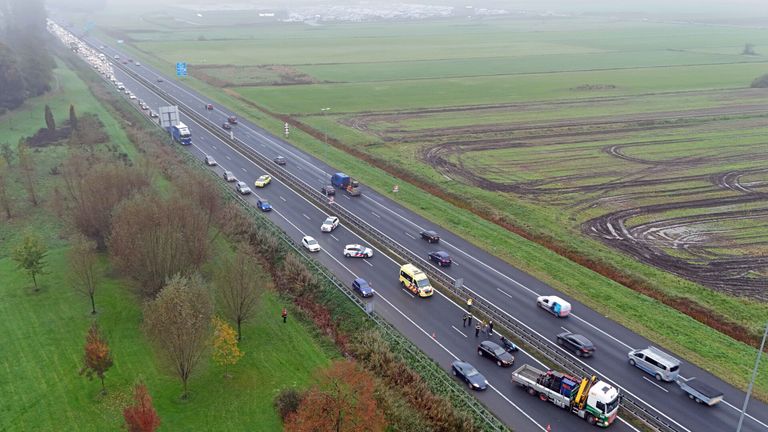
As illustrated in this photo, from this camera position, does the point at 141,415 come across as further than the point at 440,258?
No

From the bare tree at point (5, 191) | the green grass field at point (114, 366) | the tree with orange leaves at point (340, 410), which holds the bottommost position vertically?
the green grass field at point (114, 366)

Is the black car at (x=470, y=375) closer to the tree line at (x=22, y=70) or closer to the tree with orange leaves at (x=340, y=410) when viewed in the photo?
the tree with orange leaves at (x=340, y=410)

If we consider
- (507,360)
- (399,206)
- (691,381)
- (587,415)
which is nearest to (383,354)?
(507,360)

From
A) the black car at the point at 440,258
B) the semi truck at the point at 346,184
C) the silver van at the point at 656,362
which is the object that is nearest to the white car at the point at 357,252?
the black car at the point at 440,258

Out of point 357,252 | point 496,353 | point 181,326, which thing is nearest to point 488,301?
point 496,353

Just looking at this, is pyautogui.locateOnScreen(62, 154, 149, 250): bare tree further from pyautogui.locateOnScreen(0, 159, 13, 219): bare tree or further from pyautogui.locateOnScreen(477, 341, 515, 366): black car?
pyautogui.locateOnScreen(477, 341, 515, 366): black car

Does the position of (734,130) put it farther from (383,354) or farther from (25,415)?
(25,415)

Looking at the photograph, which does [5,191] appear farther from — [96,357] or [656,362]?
[656,362]
